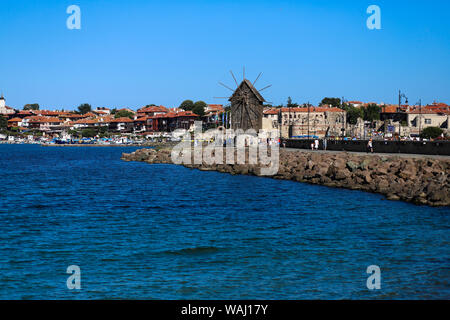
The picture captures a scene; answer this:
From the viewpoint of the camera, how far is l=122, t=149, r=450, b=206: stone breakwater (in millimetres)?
28531

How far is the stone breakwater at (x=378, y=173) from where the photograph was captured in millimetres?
28531

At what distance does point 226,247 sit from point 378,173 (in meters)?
19.3

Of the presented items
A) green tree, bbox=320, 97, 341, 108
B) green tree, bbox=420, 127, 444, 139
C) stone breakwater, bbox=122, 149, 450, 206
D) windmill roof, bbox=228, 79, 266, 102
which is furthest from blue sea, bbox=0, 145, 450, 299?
green tree, bbox=320, 97, 341, 108

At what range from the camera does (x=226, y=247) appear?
1877 cm

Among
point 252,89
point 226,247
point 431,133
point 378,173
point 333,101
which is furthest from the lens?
point 333,101

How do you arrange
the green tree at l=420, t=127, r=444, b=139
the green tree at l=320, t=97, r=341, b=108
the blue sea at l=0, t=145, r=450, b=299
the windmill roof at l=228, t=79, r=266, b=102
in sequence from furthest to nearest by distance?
the green tree at l=320, t=97, r=341, b=108 → the green tree at l=420, t=127, r=444, b=139 → the windmill roof at l=228, t=79, r=266, b=102 → the blue sea at l=0, t=145, r=450, b=299

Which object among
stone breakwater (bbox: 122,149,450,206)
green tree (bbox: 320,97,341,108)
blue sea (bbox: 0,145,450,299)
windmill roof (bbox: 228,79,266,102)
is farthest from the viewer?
green tree (bbox: 320,97,341,108)

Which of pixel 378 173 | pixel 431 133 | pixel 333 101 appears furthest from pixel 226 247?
pixel 333 101

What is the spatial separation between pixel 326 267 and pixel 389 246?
145 inches

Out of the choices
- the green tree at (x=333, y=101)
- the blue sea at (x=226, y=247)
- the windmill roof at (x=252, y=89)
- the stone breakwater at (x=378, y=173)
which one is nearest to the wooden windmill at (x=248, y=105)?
the windmill roof at (x=252, y=89)

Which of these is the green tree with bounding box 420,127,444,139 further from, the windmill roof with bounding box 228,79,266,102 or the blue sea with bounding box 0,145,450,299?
the blue sea with bounding box 0,145,450,299

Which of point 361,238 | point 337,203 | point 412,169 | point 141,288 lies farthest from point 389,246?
point 412,169

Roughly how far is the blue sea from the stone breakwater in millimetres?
1287

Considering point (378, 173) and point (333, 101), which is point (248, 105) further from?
point (333, 101)
